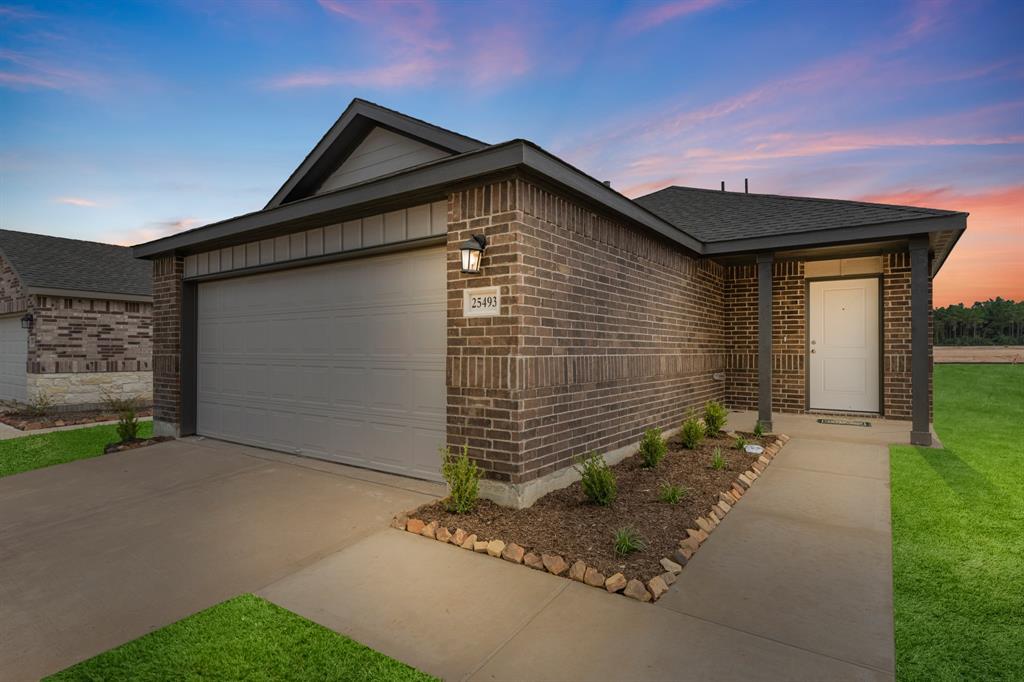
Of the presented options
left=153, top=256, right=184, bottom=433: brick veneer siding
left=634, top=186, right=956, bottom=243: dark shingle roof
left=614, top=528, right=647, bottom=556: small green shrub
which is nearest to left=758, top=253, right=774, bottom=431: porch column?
left=634, top=186, right=956, bottom=243: dark shingle roof

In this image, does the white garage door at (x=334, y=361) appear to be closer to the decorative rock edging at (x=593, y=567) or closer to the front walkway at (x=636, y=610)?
the decorative rock edging at (x=593, y=567)

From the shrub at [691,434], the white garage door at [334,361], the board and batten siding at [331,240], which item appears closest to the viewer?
the board and batten siding at [331,240]

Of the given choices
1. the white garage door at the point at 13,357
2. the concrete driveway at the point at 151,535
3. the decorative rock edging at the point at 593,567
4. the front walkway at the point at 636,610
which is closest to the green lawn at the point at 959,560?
the front walkway at the point at 636,610

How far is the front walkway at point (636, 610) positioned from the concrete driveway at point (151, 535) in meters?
0.55

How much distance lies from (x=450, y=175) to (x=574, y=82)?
20.8 ft

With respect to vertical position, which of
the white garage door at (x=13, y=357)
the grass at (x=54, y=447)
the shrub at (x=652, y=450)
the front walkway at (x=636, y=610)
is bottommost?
the grass at (x=54, y=447)

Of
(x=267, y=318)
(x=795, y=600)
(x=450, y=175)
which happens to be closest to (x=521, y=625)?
(x=795, y=600)

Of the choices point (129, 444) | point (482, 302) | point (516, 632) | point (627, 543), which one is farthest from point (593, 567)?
point (129, 444)

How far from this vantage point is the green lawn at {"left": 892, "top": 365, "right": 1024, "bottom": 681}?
2363mm

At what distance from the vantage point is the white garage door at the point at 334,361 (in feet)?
17.5

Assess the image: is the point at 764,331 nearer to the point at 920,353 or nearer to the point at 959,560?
the point at 920,353

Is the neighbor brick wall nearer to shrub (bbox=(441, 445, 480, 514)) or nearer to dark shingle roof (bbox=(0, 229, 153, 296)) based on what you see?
dark shingle roof (bbox=(0, 229, 153, 296))

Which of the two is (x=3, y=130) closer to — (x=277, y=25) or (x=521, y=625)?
(x=277, y=25)

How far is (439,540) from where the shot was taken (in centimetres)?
382
